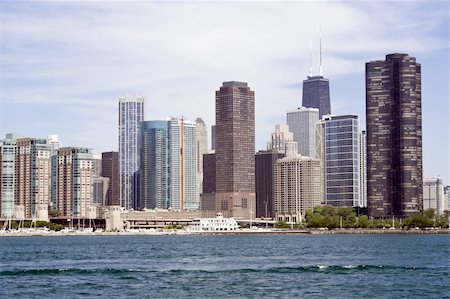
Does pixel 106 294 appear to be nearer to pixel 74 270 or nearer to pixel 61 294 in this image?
pixel 61 294

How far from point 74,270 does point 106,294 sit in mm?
26692

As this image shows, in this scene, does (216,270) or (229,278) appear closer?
(229,278)

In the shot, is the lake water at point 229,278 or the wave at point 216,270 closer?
the lake water at point 229,278

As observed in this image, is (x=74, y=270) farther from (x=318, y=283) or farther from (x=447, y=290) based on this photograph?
(x=447, y=290)

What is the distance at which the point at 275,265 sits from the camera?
112m

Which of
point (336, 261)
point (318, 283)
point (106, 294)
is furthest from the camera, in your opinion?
point (336, 261)

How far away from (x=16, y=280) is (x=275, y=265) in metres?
31.9

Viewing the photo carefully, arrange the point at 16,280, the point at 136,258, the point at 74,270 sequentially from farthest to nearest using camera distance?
the point at 136,258
the point at 74,270
the point at 16,280

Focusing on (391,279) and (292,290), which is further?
(391,279)

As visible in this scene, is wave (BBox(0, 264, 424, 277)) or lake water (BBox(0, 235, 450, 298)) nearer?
lake water (BBox(0, 235, 450, 298))

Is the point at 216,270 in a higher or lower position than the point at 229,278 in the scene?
higher

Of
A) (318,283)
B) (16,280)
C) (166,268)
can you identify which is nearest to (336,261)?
(166,268)

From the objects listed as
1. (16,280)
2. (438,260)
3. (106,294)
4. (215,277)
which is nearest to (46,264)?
(16,280)

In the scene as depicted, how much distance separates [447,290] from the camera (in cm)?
8275
